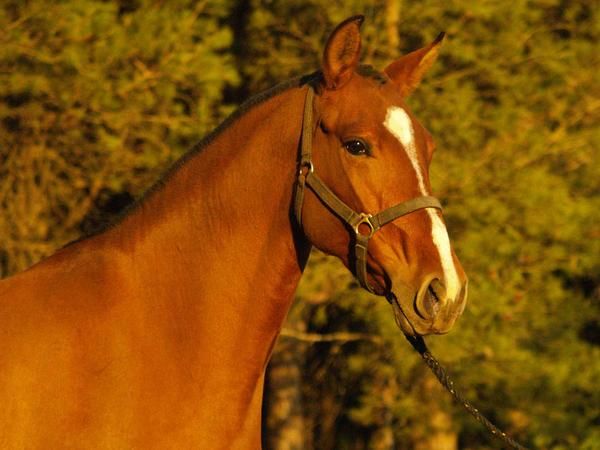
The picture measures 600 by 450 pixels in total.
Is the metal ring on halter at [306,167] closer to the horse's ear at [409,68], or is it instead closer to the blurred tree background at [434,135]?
the horse's ear at [409,68]

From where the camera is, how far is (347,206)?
348 centimetres

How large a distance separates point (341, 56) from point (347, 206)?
470mm

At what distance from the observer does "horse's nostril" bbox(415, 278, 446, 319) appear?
3.26 meters

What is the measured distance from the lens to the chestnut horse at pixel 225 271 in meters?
3.34

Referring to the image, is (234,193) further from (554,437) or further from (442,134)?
(554,437)

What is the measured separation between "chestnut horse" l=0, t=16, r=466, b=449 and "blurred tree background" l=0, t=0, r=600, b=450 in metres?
3.52

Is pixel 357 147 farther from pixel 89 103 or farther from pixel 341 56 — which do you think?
pixel 89 103

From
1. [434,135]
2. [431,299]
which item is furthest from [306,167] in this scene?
[434,135]

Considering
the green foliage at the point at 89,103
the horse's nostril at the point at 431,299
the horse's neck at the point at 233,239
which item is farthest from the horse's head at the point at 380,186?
the green foliage at the point at 89,103

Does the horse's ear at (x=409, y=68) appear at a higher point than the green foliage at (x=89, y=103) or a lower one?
higher

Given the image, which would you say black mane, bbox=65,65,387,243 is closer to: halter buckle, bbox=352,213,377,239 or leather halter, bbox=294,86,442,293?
leather halter, bbox=294,86,442,293

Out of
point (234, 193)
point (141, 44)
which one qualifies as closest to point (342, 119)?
point (234, 193)

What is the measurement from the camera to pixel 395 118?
3463mm

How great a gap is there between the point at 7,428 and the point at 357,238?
118 cm
